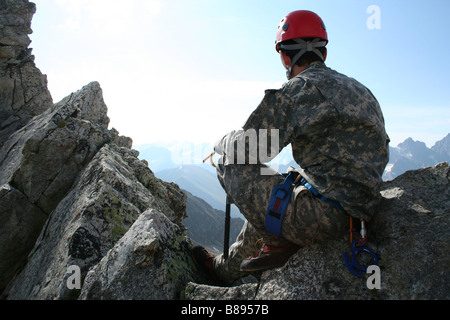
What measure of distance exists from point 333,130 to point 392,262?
2456 mm

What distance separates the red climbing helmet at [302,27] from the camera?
5.95 m

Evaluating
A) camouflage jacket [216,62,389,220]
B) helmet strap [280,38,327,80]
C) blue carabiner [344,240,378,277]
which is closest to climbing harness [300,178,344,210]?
camouflage jacket [216,62,389,220]

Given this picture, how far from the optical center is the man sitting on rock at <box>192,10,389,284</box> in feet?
16.3

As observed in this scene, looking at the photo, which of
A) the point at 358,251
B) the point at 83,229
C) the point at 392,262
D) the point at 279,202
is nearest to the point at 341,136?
the point at 279,202

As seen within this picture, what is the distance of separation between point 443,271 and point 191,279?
4.61 metres

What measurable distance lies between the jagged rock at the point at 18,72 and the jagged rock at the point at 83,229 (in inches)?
694

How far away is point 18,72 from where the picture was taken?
977 inches

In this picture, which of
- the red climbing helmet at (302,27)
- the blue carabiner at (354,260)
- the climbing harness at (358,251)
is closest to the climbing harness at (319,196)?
the climbing harness at (358,251)

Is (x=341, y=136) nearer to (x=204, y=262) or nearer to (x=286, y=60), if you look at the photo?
(x=286, y=60)

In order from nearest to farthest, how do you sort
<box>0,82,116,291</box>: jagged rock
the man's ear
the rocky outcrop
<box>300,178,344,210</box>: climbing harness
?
<box>300,178,344,210</box>: climbing harness < the man's ear < the rocky outcrop < <box>0,82,116,291</box>: jagged rock

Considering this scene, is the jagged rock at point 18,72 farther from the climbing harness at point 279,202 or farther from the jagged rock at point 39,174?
the climbing harness at point 279,202

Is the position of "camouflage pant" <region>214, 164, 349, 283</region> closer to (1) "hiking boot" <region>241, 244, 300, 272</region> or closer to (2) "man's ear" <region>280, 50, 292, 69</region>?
(1) "hiking boot" <region>241, 244, 300, 272</region>

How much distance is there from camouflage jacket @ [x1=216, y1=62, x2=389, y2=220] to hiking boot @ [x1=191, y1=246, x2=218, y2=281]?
336 cm
